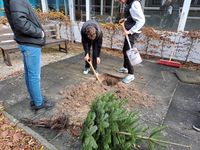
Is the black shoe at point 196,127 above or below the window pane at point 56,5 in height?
below

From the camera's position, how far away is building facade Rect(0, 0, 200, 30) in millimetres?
5004

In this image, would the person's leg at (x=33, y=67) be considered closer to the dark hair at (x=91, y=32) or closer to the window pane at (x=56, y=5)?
the dark hair at (x=91, y=32)

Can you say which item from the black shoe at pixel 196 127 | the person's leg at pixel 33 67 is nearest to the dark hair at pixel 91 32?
the person's leg at pixel 33 67

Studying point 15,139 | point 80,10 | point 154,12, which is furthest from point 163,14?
point 15,139

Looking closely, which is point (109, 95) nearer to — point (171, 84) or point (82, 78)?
point (82, 78)

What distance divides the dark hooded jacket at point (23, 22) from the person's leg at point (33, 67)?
96mm

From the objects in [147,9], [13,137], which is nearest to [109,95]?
[13,137]

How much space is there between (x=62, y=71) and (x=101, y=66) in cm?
104

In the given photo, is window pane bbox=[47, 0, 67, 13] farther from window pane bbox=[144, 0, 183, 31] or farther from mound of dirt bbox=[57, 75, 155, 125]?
mound of dirt bbox=[57, 75, 155, 125]

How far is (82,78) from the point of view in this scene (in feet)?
13.4

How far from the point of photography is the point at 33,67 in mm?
2604

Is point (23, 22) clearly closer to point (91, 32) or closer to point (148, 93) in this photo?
point (91, 32)

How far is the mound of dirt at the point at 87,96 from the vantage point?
2.91 m

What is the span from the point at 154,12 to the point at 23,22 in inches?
173
